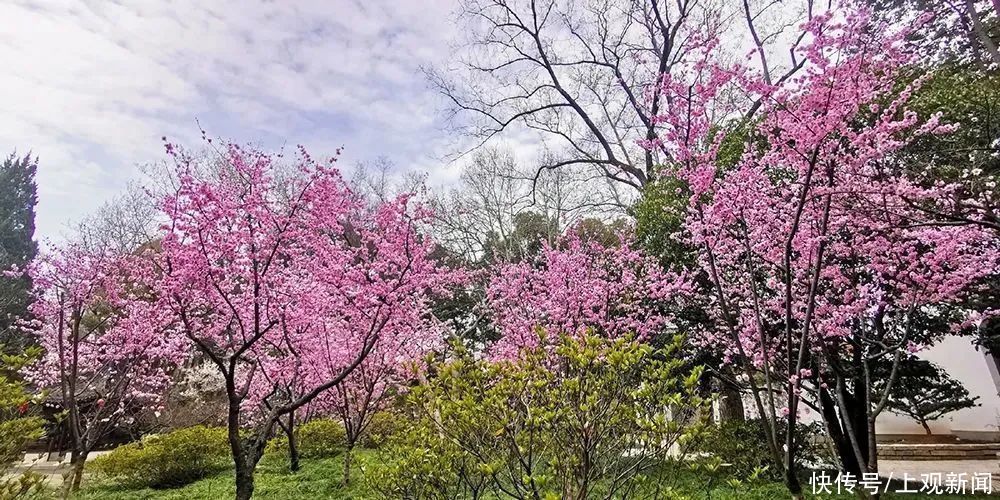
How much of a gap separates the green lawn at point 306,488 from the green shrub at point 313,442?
77cm

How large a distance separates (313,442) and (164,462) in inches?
104

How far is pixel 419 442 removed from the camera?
116 inches

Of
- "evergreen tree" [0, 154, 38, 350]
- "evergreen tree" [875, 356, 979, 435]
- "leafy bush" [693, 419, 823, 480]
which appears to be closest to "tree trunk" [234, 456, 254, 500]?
"leafy bush" [693, 419, 823, 480]

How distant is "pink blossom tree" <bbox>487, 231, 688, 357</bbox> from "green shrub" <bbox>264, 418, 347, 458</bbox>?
445 cm

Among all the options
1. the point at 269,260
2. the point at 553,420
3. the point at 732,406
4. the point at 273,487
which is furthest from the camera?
the point at 732,406

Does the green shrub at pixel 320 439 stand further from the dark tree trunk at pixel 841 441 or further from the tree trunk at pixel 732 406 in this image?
the dark tree trunk at pixel 841 441

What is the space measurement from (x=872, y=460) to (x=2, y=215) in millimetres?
32351

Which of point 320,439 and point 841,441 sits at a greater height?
point 841,441

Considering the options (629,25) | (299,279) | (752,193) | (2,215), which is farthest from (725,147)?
(2,215)

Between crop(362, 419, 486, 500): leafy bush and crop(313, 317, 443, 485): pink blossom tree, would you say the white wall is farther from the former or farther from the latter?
crop(362, 419, 486, 500): leafy bush

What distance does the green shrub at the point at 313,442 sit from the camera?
10.4m

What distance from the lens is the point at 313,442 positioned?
10516 millimetres

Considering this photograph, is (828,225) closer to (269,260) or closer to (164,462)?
(269,260)

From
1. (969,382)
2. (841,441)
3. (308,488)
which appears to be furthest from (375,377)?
(969,382)
